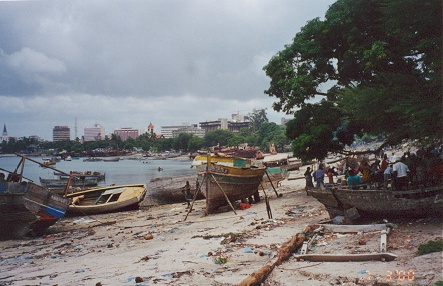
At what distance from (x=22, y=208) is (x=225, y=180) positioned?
24.9ft

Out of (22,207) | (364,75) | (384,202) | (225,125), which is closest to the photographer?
(384,202)

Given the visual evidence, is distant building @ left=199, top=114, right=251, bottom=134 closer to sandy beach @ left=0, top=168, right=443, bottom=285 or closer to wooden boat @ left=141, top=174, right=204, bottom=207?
wooden boat @ left=141, top=174, right=204, bottom=207

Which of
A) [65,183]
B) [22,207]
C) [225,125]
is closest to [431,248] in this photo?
[22,207]

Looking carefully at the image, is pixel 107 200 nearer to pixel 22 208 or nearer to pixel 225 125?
pixel 22 208

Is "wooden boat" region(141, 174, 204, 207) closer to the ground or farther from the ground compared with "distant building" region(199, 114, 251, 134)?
closer to the ground

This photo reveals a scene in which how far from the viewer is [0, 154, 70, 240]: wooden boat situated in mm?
12703

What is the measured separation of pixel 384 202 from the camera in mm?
9039

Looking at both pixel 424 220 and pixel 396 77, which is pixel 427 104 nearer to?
pixel 396 77

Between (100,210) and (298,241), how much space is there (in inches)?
523

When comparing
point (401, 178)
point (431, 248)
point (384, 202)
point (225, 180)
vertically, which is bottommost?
point (431, 248)

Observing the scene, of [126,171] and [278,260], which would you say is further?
[126,171]

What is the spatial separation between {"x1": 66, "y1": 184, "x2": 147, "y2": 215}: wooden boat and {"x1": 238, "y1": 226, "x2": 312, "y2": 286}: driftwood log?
1232 cm

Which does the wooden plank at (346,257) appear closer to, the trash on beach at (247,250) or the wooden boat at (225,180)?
the trash on beach at (247,250)

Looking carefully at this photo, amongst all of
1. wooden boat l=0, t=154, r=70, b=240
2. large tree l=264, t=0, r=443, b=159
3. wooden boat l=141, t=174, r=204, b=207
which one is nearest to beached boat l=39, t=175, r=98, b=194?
wooden boat l=141, t=174, r=204, b=207
